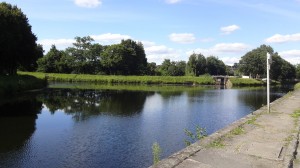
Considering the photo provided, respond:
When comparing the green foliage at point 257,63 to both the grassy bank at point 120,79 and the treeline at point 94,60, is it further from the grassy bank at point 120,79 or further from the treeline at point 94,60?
the grassy bank at point 120,79

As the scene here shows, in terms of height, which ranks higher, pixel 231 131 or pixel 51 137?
pixel 231 131

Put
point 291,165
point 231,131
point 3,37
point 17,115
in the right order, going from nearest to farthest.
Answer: point 291,165 < point 231,131 < point 17,115 < point 3,37

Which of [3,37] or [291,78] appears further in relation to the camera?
[291,78]

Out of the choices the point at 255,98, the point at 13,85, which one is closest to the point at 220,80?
the point at 255,98

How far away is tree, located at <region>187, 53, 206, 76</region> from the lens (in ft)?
411

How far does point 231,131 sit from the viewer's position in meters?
12.7

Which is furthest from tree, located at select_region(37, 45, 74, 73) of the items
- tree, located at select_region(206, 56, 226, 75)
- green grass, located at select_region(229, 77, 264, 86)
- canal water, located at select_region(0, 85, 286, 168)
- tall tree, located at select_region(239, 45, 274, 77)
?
canal water, located at select_region(0, 85, 286, 168)

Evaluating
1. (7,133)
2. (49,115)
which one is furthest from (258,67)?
(7,133)

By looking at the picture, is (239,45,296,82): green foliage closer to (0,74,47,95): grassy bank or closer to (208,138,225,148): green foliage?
(0,74,47,95): grassy bank

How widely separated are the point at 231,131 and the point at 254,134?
0.87m

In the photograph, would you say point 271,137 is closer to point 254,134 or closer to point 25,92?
point 254,134

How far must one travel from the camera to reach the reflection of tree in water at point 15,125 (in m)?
16.0

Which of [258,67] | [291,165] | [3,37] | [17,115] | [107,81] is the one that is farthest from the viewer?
[258,67]

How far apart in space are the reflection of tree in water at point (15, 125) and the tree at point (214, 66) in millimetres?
113476
